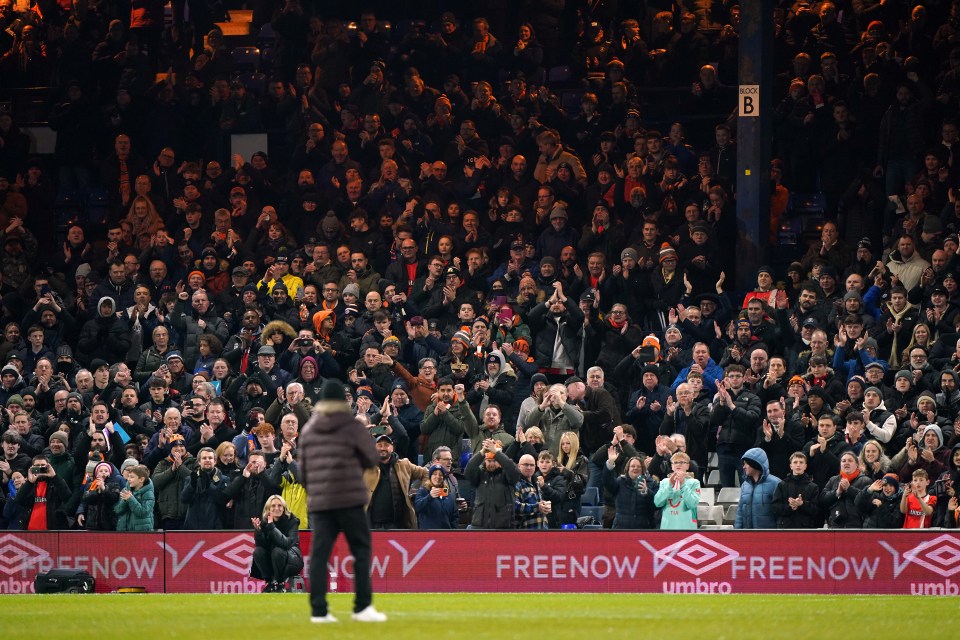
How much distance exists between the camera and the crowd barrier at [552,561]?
685 inches

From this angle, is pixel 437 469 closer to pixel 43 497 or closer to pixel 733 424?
pixel 733 424

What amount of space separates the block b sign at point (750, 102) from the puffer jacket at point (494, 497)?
698cm

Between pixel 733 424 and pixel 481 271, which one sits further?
pixel 481 271

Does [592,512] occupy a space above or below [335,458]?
below

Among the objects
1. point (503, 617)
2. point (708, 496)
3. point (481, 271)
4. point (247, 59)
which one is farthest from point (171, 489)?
point (247, 59)

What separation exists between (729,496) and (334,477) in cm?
859

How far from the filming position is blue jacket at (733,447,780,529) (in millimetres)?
18359

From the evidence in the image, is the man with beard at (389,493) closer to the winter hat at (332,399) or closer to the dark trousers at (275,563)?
the dark trousers at (275,563)

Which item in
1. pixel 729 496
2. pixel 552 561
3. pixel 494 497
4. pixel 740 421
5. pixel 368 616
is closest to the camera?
pixel 368 616

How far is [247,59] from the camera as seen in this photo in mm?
28578

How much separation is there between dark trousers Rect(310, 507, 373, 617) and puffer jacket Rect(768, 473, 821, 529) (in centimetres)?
743

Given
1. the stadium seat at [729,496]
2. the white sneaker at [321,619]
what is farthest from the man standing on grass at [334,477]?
the stadium seat at [729,496]

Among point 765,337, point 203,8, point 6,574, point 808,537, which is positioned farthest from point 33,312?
point 808,537

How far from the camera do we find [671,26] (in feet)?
87.2
